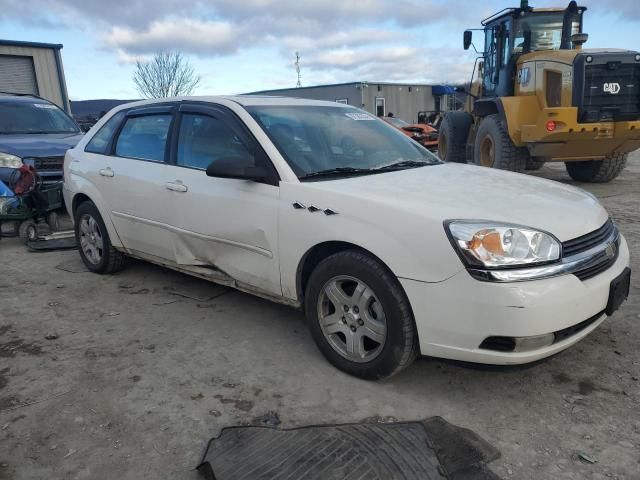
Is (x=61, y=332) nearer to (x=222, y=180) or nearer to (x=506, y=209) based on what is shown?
(x=222, y=180)

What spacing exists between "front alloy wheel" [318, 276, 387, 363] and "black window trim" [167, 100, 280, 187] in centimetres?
77

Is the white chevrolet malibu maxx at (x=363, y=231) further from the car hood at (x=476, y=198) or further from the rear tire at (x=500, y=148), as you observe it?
the rear tire at (x=500, y=148)

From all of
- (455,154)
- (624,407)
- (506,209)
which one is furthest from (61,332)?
(455,154)

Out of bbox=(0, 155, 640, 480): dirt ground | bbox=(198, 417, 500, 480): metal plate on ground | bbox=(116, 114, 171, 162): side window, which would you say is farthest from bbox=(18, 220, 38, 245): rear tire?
bbox=(198, 417, 500, 480): metal plate on ground

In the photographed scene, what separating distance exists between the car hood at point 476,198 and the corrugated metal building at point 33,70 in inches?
608

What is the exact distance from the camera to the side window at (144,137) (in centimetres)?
411

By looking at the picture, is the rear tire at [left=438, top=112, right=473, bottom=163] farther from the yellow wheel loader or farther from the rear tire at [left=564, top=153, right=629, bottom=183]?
the rear tire at [left=564, top=153, right=629, bottom=183]

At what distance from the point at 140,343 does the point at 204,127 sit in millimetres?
1604

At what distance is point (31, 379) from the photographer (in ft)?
10.1

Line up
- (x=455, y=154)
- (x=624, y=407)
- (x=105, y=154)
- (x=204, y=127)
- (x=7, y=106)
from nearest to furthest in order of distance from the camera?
1. (x=624, y=407)
2. (x=204, y=127)
3. (x=105, y=154)
4. (x=7, y=106)
5. (x=455, y=154)

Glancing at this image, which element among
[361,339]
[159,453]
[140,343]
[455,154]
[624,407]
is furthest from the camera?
[455,154]

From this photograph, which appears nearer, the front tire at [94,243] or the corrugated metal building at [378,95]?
the front tire at [94,243]

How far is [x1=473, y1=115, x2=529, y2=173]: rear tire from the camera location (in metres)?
8.71

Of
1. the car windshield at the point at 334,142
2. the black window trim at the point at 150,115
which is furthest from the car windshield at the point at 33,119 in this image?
the car windshield at the point at 334,142
